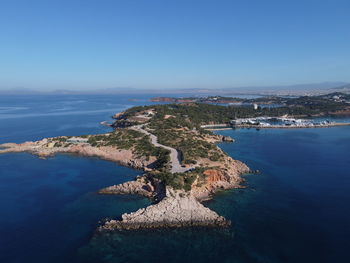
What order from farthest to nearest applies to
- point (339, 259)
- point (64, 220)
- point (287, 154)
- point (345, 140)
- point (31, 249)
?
point (345, 140), point (287, 154), point (64, 220), point (31, 249), point (339, 259)

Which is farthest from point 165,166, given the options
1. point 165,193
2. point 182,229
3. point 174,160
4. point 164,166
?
point 182,229

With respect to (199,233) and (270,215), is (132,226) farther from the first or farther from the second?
(270,215)

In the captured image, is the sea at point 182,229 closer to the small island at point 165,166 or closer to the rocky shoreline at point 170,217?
the rocky shoreline at point 170,217

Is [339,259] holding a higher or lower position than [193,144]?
lower

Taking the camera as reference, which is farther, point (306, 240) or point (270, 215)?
point (270, 215)

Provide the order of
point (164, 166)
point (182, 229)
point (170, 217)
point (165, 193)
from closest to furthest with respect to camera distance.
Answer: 1. point (182, 229)
2. point (170, 217)
3. point (165, 193)
4. point (164, 166)

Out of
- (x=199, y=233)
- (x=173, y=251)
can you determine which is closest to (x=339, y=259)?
(x=199, y=233)

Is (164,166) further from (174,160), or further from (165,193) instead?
(165,193)

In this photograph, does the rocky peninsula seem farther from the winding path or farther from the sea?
the sea
